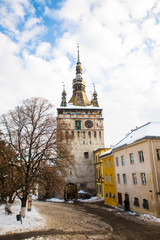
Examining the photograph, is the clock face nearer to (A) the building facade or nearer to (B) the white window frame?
Result: (A) the building facade

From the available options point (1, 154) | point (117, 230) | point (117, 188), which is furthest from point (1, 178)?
point (117, 188)

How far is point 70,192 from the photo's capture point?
39.6 metres

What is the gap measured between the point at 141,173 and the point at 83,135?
25488mm

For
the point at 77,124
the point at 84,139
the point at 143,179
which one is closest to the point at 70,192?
the point at 84,139

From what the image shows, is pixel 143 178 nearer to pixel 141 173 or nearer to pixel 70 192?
pixel 141 173

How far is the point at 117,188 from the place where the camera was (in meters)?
25.2

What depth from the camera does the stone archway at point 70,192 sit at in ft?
128

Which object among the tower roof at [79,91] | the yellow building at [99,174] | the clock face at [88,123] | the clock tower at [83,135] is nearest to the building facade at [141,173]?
the yellow building at [99,174]

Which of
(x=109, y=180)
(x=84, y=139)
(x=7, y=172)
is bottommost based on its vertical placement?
(x=109, y=180)

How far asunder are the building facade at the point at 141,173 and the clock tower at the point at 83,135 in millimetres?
16999

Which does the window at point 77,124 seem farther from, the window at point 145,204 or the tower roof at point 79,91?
the window at point 145,204

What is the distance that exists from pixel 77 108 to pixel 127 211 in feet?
97.2

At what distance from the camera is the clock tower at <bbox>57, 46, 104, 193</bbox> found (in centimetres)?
4062

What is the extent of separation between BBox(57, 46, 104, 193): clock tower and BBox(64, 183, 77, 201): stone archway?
2.80ft
